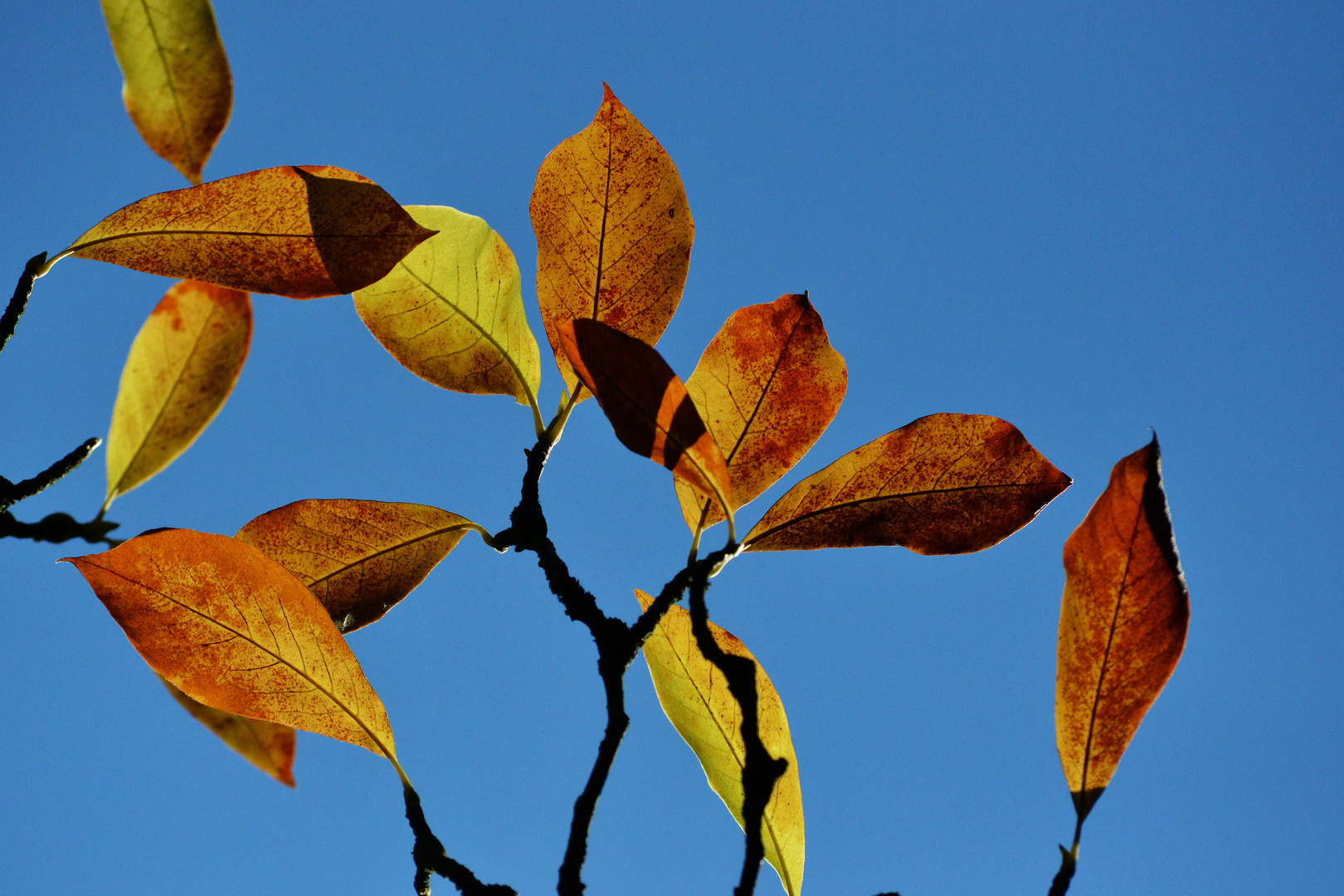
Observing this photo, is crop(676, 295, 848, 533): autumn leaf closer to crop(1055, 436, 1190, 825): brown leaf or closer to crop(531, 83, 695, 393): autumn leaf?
crop(531, 83, 695, 393): autumn leaf

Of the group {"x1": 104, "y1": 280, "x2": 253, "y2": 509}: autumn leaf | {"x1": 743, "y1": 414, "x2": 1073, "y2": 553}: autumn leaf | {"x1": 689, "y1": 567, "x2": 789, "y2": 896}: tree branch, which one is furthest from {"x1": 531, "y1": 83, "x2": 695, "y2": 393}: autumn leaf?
{"x1": 104, "y1": 280, "x2": 253, "y2": 509}: autumn leaf

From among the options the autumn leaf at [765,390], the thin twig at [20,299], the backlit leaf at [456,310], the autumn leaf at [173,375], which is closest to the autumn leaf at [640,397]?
the autumn leaf at [765,390]

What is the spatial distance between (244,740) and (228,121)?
0.56m

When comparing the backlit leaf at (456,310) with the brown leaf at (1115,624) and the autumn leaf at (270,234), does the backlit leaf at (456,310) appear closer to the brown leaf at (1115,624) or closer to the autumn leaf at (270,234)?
the autumn leaf at (270,234)

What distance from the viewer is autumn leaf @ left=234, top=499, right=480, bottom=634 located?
65 centimetres

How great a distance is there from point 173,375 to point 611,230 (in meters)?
0.51

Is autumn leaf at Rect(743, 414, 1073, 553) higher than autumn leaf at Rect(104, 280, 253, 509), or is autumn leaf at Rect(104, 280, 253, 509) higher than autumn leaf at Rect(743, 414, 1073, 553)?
autumn leaf at Rect(104, 280, 253, 509)

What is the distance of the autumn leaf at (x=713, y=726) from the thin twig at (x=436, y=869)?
0.21 m

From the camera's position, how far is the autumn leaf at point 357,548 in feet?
2.13

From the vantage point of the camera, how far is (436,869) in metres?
0.50

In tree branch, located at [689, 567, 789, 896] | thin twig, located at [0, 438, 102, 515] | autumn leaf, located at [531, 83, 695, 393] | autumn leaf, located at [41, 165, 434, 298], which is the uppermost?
autumn leaf, located at [531, 83, 695, 393]

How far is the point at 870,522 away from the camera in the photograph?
23.0 inches

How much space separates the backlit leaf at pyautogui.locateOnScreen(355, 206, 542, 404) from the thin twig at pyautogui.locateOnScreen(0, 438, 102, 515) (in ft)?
0.81

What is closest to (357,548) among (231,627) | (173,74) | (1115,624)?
(231,627)
